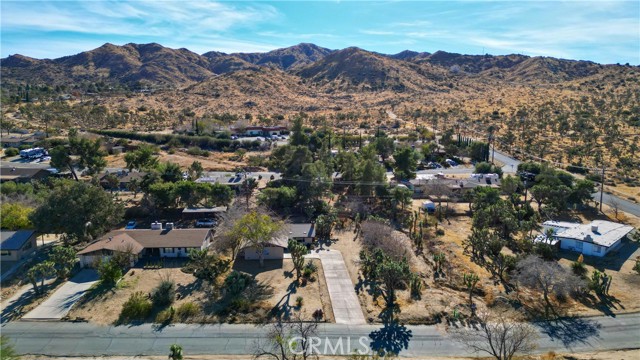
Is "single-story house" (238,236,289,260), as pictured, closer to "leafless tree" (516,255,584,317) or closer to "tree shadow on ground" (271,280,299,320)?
"tree shadow on ground" (271,280,299,320)

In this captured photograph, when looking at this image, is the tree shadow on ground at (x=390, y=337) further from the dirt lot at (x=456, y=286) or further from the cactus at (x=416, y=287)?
the cactus at (x=416, y=287)

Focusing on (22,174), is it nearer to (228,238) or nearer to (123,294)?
(123,294)

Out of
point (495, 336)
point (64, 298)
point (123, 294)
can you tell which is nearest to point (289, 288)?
point (123, 294)

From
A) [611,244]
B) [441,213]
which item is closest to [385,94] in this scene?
[441,213]

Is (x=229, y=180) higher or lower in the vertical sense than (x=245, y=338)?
higher

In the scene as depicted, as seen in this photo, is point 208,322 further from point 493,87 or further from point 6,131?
point 493,87

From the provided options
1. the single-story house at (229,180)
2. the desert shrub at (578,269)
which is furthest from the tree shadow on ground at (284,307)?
the single-story house at (229,180)

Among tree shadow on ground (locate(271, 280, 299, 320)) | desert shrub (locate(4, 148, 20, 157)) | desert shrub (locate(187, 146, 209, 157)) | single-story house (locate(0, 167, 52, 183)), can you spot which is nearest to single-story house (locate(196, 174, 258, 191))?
desert shrub (locate(187, 146, 209, 157))
